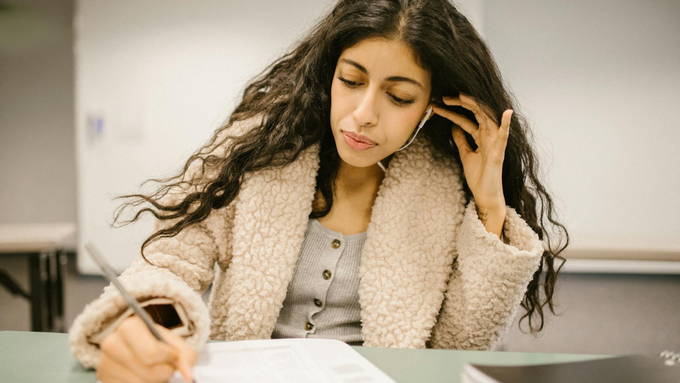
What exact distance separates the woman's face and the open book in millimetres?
377

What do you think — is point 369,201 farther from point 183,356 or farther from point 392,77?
point 183,356

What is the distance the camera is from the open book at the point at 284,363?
509 mm

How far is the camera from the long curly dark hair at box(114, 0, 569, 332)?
2.69ft

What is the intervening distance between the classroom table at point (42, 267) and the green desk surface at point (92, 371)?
1326mm

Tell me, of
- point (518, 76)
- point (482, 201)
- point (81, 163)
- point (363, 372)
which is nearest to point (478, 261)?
point (482, 201)

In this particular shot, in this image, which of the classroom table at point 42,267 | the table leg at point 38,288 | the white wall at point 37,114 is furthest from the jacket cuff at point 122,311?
the white wall at point 37,114

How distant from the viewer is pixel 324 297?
0.89m

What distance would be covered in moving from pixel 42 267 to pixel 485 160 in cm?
182

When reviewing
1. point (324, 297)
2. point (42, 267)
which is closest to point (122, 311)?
point (324, 297)

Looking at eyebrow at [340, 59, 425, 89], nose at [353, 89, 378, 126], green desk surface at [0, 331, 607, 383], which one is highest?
eyebrow at [340, 59, 425, 89]

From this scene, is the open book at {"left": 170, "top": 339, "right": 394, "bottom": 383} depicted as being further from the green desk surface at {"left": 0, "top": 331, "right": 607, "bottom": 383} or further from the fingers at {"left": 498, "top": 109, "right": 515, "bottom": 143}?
the fingers at {"left": 498, "top": 109, "right": 515, "bottom": 143}

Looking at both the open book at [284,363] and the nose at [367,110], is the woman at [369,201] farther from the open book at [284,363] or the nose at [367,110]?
the open book at [284,363]

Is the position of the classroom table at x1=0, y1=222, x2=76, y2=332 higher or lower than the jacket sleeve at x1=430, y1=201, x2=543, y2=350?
lower

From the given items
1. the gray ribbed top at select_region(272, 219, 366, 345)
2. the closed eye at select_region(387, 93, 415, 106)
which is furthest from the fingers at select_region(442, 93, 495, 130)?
the gray ribbed top at select_region(272, 219, 366, 345)
